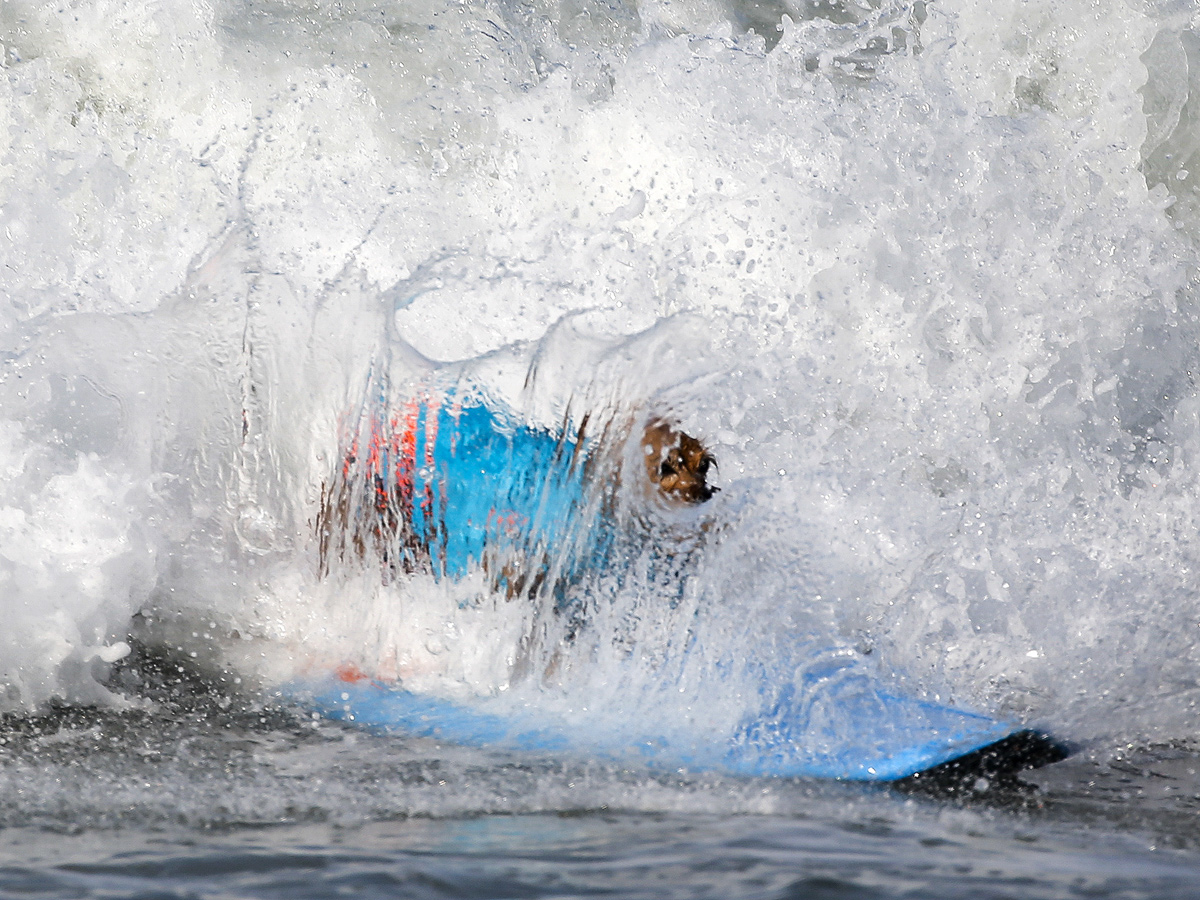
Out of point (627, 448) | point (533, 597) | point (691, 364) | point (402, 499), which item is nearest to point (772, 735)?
point (533, 597)

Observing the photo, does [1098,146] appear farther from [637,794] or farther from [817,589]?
[637,794]

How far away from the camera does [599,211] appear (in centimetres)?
317

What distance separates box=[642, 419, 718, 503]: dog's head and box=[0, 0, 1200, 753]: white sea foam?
50 mm

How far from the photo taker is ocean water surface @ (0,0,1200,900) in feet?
7.56

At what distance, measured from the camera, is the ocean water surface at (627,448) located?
7.56 ft

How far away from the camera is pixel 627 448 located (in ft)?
9.55

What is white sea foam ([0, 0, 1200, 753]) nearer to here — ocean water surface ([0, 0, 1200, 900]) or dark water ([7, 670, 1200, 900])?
ocean water surface ([0, 0, 1200, 900])

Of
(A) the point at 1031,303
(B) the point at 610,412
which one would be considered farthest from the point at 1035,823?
(A) the point at 1031,303

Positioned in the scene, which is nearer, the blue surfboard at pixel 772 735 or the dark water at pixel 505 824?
the dark water at pixel 505 824

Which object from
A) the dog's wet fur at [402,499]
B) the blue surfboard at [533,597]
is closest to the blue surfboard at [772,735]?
the blue surfboard at [533,597]

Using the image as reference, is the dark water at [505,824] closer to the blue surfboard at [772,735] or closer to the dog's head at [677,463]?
the blue surfboard at [772,735]

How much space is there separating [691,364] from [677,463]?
246 mm

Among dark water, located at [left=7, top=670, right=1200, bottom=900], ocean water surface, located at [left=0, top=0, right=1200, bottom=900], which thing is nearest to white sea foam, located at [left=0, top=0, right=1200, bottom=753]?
ocean water surface, located at [left=0, top=0, right=1200, bottom=900]

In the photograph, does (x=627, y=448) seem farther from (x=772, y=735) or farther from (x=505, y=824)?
(x=505, y=824)
